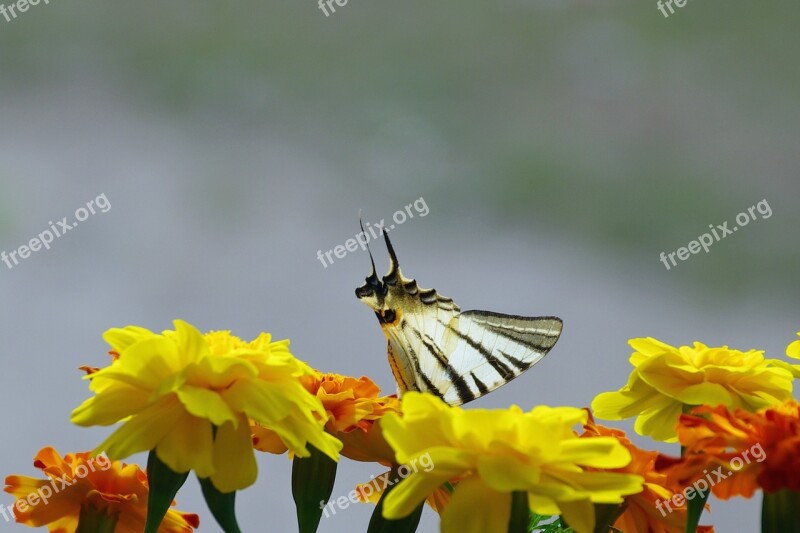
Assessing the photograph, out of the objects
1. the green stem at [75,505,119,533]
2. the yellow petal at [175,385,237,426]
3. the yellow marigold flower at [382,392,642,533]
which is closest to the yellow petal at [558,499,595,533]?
the yellow marigold flower at [382,392,642,533]

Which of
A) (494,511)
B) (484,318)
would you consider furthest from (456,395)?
(494,511)

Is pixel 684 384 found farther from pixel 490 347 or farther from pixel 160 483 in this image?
pixel 160 483

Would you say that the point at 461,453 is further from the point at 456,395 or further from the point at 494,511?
→ the point at 456,395

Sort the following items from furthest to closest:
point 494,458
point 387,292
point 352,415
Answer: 1. point 387,292
2. point 352,415
3. point 494,458

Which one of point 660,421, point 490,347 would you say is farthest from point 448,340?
point 660,421

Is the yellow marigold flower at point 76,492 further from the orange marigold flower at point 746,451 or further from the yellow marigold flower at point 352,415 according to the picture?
the orange marigold flower at point 746,451

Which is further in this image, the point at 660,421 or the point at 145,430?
the point at 660,421
